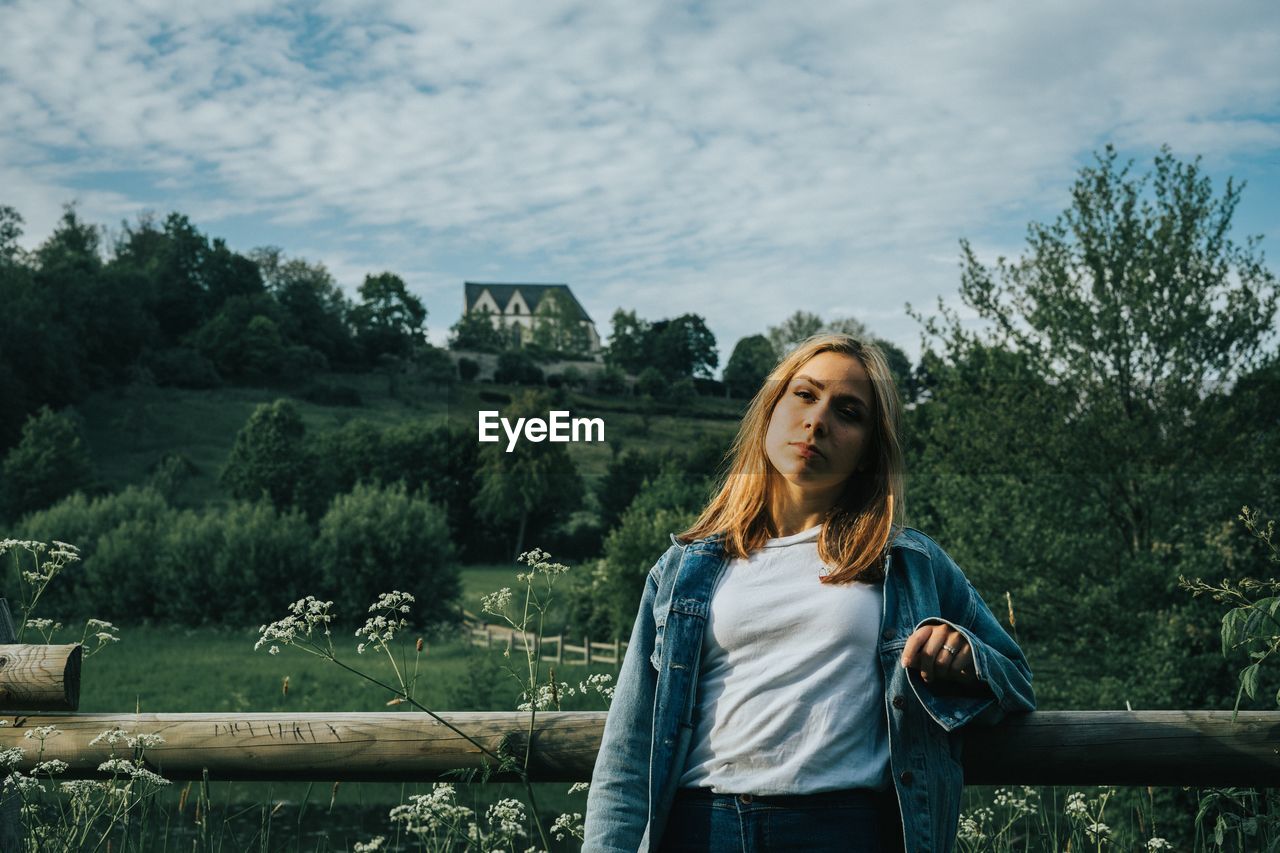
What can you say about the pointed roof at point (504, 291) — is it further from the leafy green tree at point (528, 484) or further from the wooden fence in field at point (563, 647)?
the wooden fence in field at point (563, 647)

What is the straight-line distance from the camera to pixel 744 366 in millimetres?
52344

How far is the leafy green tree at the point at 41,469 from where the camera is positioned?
53781 mm

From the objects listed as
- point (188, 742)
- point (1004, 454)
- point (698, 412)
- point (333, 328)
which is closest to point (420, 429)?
point (698, 412)

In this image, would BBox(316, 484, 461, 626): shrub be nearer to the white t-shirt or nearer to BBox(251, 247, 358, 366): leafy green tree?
the white t-shirt

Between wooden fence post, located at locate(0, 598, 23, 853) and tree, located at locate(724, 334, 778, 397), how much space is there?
4610 centimetres

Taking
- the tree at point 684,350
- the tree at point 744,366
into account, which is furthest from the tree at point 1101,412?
the tree at point 684,350

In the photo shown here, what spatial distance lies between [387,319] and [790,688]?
89495 mm

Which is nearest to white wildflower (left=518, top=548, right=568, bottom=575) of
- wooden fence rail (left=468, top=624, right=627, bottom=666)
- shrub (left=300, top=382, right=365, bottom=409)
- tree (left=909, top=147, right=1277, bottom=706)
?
tree (left=909, top=147, right=1277, bottom=706)

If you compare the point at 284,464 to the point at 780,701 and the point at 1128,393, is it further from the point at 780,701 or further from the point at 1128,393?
the point at 780,701

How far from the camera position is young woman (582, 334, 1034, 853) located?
2.17m

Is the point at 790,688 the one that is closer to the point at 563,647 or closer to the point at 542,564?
the point at 542,564

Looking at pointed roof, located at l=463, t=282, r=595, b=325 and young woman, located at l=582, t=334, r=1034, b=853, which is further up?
pointed roof, located at l=463, t=282, r=595, b=325

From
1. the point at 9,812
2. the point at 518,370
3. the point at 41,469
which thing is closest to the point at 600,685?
the point at 9,812

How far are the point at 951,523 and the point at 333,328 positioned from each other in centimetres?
7390
